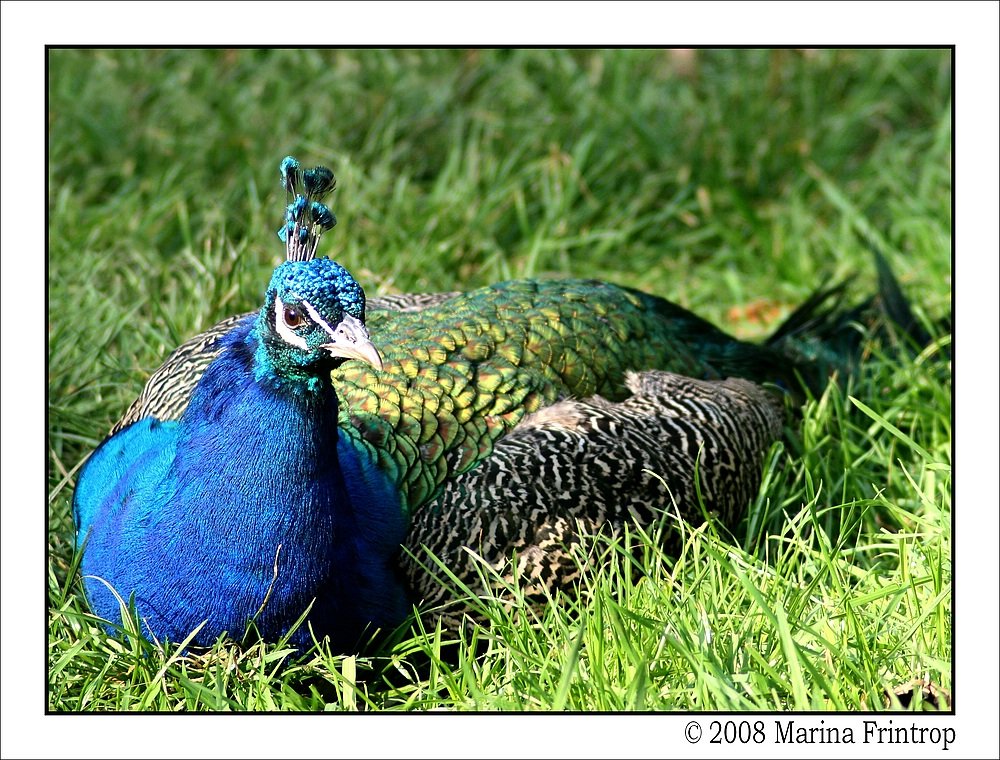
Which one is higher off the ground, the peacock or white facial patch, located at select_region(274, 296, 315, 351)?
white facial patch, located at select_region(274, 296, 315, 351)

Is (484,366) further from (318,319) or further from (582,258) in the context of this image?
(582,258)

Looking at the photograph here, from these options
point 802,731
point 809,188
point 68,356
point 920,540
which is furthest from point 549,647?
point 809,188

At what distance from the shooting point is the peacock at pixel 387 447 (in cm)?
341

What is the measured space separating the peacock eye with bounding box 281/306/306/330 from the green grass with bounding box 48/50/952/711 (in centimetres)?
87

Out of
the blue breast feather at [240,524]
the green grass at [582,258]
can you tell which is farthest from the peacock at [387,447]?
the green grass at [582,258]

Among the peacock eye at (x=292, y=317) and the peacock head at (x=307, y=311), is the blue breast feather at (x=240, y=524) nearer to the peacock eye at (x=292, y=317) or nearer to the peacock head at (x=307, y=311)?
the peacock head at (x=307, y=311)

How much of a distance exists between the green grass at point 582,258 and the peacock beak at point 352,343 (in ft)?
2.78

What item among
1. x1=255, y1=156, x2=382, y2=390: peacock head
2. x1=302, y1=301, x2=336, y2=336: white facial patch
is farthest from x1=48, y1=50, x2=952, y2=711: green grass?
x1=302, y1=301, x2=336, y2=336: white facial patch

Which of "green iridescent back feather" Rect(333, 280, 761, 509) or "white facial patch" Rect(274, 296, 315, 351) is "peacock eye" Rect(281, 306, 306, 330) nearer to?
"white facial patch" Rect(274, 296, 315, 351)

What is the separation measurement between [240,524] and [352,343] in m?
0.59

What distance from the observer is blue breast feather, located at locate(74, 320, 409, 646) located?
3402 millimetres

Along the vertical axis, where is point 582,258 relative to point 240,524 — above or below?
above

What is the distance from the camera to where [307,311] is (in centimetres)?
322

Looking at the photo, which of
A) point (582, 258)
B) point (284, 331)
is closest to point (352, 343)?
point (284, 331)
